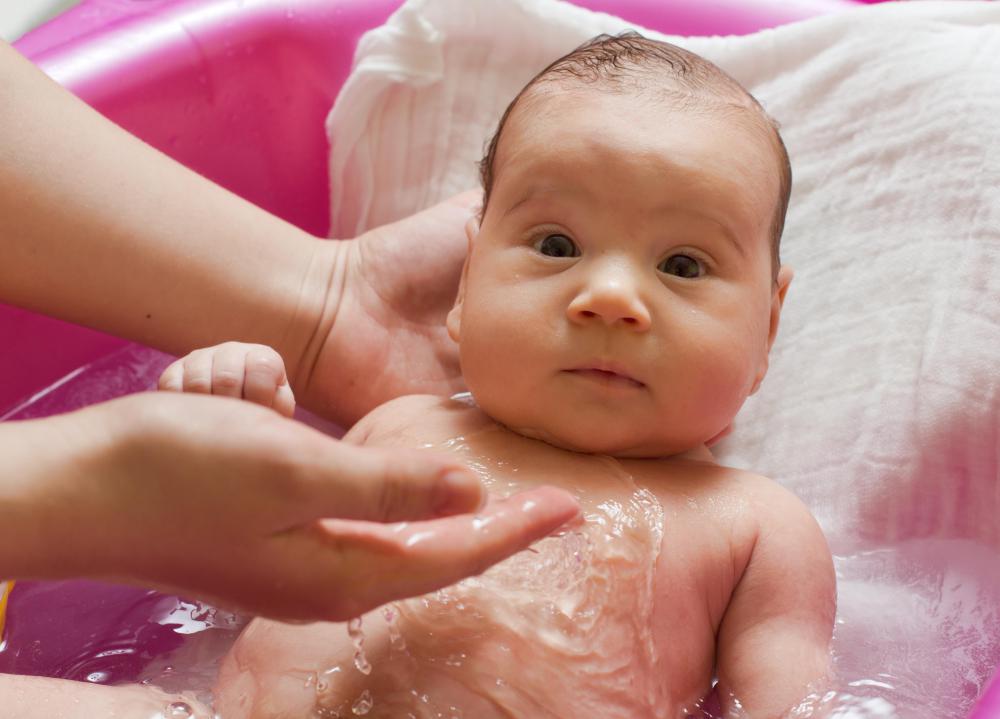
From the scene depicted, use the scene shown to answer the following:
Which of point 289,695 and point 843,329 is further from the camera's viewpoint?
point 843,329

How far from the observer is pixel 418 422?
1.10 metres

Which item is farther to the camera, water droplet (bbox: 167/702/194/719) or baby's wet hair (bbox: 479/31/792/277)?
baby's wet hair (bbox: 479/31/792/277)

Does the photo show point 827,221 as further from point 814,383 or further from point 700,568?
point 700,568

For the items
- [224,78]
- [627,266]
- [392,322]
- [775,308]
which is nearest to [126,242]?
[392,322]

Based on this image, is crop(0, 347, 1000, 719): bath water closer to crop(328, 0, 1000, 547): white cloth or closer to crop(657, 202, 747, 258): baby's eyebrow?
crop(328, 0, 1000, 547): white cloth

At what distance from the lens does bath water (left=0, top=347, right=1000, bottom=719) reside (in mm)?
1070

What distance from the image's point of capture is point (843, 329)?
4.11 feet

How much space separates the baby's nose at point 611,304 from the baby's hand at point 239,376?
0.23 m

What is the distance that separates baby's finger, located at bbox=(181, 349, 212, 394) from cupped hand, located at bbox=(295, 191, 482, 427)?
0.37 metres

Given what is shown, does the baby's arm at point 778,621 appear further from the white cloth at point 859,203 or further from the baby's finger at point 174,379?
the baby's finger at point 174,379

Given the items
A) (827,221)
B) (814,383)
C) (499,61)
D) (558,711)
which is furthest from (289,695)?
(499,61)

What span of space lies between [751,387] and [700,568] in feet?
0.54

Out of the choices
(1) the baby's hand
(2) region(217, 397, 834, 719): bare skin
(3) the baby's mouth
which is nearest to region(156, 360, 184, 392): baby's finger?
(1) the baby's hand

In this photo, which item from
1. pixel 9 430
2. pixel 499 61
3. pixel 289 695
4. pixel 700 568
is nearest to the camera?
pixel 9 430
